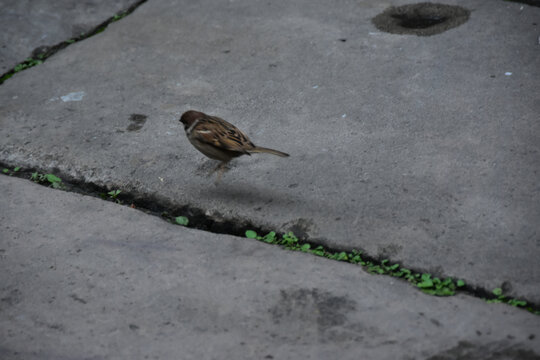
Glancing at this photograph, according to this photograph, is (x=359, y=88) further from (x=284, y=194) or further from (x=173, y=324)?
(x=173, y=324)

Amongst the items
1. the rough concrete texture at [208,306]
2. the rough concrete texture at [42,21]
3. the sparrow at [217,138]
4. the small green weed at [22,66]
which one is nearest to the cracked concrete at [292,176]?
the rough concrete texture at [208,306]

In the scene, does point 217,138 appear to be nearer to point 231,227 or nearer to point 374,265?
point 231,227

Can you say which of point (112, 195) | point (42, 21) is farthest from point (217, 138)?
point (42, 21)

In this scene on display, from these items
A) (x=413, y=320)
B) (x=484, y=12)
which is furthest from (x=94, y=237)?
(x=484, y=12)

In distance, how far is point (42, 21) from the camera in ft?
19.5

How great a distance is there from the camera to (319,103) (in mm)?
4441

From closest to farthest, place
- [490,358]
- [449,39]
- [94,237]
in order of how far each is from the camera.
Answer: [490,358] → [94,237] → [449,39]

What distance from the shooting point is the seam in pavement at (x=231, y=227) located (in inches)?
106

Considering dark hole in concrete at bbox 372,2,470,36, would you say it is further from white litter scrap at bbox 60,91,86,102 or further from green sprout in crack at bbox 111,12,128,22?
white litter scrap at bbox 60,91,86,102

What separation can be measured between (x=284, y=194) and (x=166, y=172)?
0.86 meters

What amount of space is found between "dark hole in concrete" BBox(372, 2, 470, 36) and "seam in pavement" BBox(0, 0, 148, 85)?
9.07ft

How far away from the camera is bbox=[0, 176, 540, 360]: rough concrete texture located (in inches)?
95.2

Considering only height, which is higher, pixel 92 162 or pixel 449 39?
pixel 449 39

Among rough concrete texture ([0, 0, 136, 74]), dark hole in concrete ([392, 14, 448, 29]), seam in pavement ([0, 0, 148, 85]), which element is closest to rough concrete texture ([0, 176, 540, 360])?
seam in pavement ([0, 0, 148, 85])
